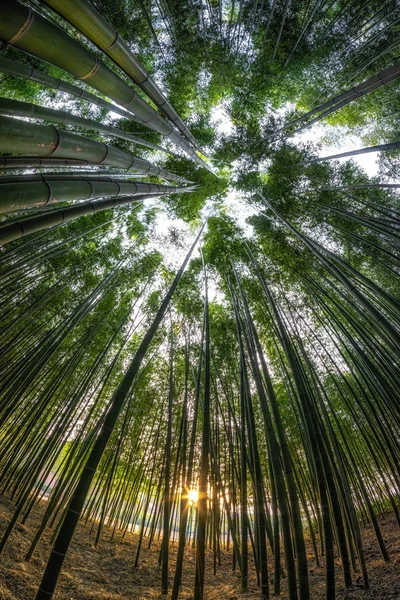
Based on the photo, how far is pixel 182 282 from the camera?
5660 mm

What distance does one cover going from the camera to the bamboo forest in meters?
2.61

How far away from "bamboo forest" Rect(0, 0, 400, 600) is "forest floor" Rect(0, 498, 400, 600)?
0.04 metres

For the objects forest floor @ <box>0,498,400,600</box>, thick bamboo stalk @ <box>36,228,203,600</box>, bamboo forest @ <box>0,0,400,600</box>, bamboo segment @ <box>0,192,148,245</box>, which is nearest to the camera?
thick bamboo stalk @ <box>36,228,203,600</box>

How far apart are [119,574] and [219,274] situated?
502 centimetres

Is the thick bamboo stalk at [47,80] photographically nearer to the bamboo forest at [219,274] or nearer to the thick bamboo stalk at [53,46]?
the bamboo forest at [219,274]

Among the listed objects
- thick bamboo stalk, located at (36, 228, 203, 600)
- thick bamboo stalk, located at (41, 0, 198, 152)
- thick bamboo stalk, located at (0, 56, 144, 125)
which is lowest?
thick bamboo stalk, located at (36, 228, 203, 600)

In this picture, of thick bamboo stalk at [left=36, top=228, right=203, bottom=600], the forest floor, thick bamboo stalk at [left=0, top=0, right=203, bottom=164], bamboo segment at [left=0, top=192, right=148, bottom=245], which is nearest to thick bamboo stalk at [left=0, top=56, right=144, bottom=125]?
thick bamboo stalk at [left=0, top=0, right=203, bottom=164]

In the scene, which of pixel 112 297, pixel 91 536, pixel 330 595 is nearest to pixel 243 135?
pixel 112 297

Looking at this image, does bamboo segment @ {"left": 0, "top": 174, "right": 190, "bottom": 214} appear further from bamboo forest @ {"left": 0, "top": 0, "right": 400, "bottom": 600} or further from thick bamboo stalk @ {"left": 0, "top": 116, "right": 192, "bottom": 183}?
thick bamboo stalk @ {"left": 0, "top": 116, "right": 192, "bottom": 183}

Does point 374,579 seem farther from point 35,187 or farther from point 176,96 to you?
point 176,96

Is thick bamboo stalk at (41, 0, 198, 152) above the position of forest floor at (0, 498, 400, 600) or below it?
above

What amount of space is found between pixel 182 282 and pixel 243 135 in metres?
2.86

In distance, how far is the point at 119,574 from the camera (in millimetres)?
4242

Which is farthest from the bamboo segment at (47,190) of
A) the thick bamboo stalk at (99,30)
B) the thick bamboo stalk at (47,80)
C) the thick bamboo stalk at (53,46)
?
the thick bamboo stalk at (47,80)
